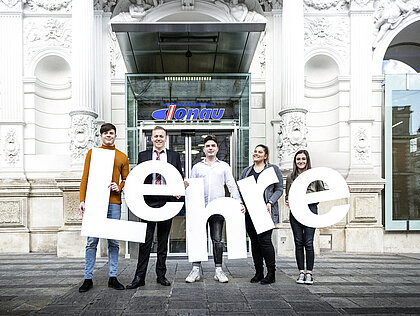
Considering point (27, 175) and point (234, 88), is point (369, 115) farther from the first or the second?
point (27, 175)

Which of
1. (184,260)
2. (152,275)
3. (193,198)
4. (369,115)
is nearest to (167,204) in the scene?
(193,198)

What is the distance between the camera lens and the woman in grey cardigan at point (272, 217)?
19.9ft

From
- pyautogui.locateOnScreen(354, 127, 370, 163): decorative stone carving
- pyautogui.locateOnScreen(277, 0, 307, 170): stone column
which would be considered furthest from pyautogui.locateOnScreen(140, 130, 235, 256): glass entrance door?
pyautogui.locateOnScreen(354, 127, 370, 163): decorative stone carving

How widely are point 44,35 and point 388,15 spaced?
28.5 ft

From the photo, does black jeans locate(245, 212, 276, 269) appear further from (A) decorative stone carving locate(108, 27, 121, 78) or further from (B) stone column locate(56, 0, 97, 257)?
(A) decorative stone carving locate(108, 27, 121, 78)

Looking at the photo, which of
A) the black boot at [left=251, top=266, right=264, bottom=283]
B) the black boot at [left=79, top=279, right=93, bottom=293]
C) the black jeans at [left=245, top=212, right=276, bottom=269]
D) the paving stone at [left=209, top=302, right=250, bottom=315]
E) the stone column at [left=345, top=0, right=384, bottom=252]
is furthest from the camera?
the stone column at [left=345, top=0, right=384, bottom=252]

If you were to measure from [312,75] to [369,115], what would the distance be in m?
1.86

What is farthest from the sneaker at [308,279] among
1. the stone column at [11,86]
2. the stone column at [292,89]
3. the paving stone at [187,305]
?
the stone column at [11,86]

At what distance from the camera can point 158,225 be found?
598 centimetres

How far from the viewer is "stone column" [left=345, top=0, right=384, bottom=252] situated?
10547 mm

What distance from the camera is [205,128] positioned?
10.3m

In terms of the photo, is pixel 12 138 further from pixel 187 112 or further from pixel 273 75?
pixel 273 75

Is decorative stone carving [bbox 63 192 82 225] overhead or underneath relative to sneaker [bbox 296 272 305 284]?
overhead

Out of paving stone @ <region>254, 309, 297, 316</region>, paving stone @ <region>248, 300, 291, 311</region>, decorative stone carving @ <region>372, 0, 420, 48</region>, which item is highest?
decorative stone carving @ <region>372, 0, 420, 48</region>
